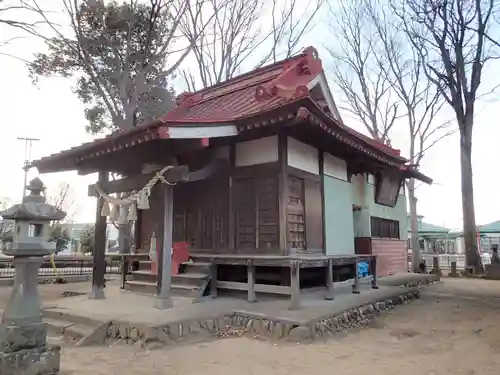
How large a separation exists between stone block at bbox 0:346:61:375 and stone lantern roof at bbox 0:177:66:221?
1.22 m

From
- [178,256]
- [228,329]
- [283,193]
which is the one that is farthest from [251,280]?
[178,256]

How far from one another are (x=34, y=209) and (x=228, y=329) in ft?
10.7

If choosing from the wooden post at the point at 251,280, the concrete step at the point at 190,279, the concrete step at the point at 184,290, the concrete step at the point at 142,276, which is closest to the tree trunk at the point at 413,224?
the wooden post at the point at 251,280

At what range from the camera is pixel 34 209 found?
3.73 metres

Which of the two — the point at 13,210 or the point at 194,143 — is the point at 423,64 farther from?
the point at 13,210

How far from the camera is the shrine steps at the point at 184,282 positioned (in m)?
6.92

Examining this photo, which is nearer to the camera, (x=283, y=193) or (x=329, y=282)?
(x=283, y=193)

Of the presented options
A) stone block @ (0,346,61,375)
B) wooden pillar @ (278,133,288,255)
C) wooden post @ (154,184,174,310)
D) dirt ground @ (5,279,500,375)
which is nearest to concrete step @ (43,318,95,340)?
dirt ground @ (5,279,500,375)

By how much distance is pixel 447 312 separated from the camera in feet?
23.8

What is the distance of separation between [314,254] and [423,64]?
1303 centimetres

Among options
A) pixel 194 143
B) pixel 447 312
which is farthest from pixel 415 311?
pixel 194 143

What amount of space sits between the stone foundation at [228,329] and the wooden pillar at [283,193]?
143 cm

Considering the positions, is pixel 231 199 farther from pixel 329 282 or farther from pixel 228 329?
pixel 228 329

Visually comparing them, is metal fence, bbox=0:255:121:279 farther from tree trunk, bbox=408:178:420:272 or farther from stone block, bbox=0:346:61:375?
tree trunk, bbox=408:178:420:272
